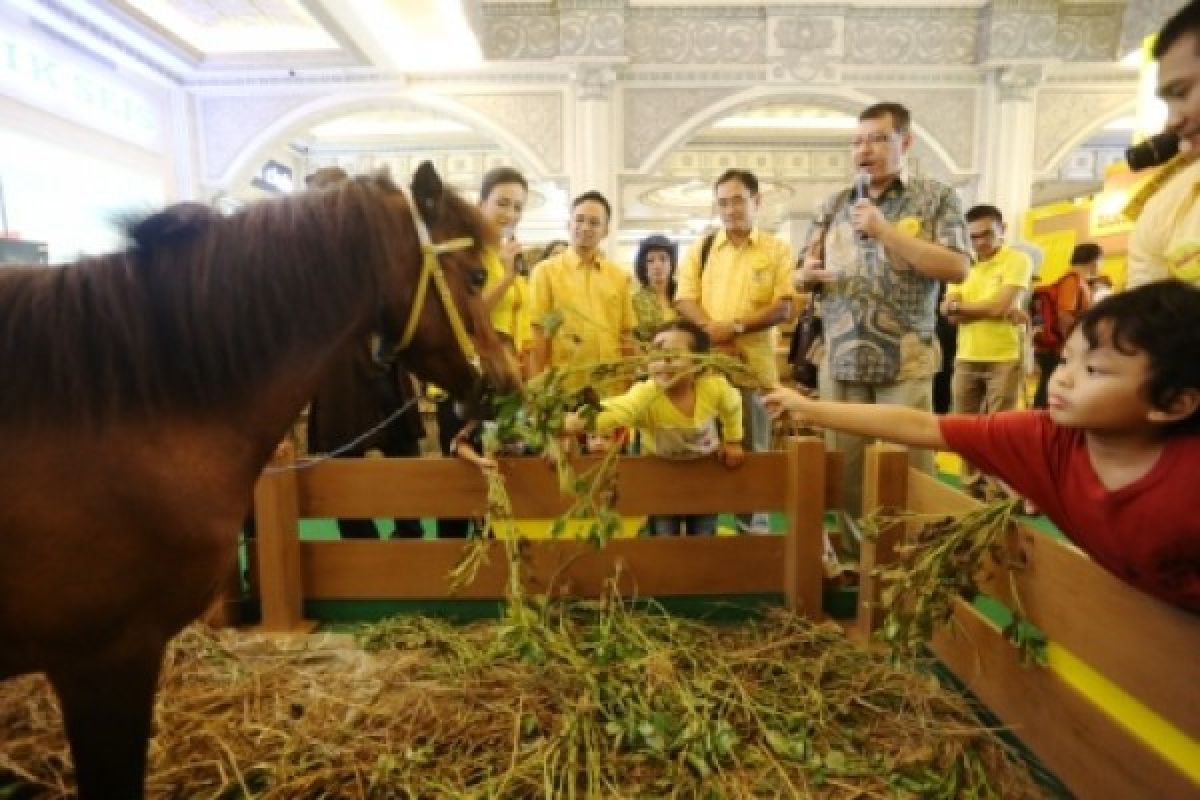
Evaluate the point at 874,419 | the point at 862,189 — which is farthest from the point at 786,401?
the point at 862,189

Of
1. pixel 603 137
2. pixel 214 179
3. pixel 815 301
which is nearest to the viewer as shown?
pixel 815 301

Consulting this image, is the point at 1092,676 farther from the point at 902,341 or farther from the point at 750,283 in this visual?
the point at 750,283

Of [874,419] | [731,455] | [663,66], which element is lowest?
[731,455]

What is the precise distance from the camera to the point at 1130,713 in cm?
120

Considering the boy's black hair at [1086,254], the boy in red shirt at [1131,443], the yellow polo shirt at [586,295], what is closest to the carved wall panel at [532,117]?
the yellow polo shirt at [586,295]

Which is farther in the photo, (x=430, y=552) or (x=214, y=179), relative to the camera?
(x=214, y=179)

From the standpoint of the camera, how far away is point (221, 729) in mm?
1587

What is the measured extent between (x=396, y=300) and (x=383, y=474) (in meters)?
1.06

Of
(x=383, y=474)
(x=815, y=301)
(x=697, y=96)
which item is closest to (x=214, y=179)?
(x=697, y=96)

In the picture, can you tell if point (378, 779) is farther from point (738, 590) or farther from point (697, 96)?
point (697, 96)

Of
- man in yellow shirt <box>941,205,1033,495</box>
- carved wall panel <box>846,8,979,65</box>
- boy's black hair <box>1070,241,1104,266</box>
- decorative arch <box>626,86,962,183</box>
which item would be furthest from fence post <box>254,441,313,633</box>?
carved wall panel <box>846,8,979,65</box>

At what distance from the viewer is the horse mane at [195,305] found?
102 centimetres

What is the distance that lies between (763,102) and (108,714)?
7134mm

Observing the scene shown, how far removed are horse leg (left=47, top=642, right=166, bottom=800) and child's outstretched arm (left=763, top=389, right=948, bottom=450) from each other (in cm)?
130
